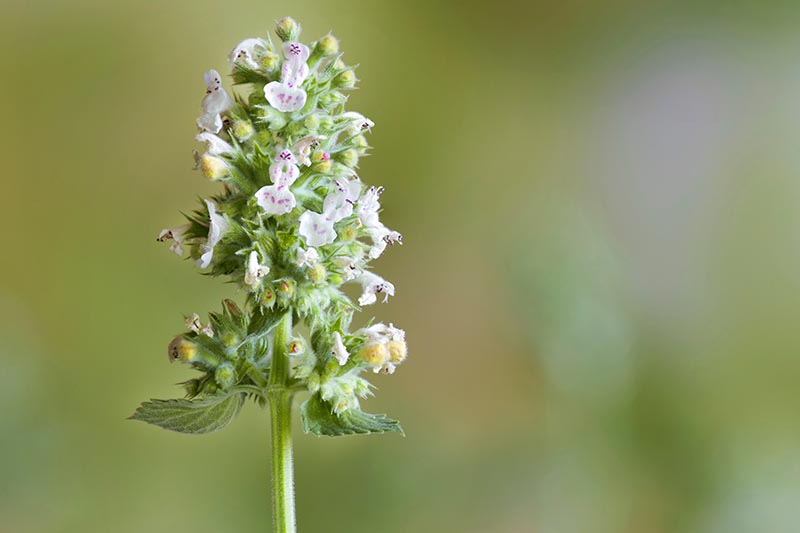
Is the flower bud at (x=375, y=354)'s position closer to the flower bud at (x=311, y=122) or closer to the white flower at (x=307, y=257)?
the white flower at (x=307, y=257)

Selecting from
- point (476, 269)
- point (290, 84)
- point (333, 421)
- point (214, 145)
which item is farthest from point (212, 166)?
point (476, 269)

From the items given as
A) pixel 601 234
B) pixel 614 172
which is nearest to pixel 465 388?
pixel 601 234

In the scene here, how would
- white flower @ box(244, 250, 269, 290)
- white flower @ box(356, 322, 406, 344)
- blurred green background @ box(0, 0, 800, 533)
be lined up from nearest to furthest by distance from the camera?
1. white flower @ box(244, 250, 269, 290)
2. white flower @ box(356, 322, 406, 344)
3. blurred green background @ box(0, 0, 800, 533)

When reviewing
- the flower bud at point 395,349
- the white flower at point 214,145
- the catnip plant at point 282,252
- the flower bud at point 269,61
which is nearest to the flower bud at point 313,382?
the catnip plant at point 282,252

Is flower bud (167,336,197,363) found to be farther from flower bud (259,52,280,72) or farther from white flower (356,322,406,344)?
flower bud (259,52,280,72)

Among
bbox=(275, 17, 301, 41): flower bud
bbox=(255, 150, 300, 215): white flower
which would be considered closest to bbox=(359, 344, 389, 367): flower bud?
bbox=(255, 150, 300, 215): white flower

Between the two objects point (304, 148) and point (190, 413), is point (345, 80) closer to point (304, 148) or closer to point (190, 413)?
point (304, 148)
